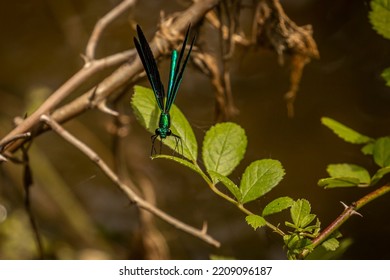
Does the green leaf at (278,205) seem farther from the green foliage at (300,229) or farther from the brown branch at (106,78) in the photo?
the brown branch at (106,78)

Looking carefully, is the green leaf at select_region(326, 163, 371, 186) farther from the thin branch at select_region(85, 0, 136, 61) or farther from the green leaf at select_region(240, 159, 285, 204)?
the thin branch at select_region(85, 0, 136, 61)

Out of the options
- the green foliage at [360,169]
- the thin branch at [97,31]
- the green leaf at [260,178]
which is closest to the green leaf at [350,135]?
the green foliage at [360,169]

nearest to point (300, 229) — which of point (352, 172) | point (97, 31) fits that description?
point (352, 172)

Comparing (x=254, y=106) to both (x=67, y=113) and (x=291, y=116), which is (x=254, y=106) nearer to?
(x=291, y=116)

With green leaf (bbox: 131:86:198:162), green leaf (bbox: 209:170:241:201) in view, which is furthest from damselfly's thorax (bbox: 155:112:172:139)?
green leaf (bbox: 209:170:241:201)

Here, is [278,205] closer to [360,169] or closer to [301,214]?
[301,214]
